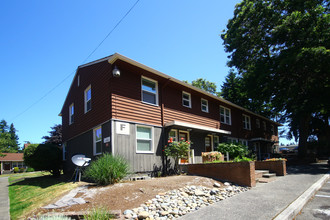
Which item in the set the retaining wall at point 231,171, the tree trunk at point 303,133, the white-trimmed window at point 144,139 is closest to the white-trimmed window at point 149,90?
the white-trimmed window at point 144,139

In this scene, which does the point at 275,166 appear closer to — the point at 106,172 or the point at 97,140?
the point at 106,172

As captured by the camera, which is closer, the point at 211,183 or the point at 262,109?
the point at 211,183

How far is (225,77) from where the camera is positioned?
110ft

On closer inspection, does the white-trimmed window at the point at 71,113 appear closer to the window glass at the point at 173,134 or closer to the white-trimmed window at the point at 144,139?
the white-trimmed window at the point at 144,139

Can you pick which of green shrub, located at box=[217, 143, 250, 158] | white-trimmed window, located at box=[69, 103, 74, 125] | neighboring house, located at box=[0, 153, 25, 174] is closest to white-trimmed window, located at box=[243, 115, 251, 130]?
green shrub, located at box=[217, 143, 250, 158]

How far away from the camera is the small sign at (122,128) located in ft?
32.4

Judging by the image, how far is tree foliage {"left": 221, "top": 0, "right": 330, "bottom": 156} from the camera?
52.8ft

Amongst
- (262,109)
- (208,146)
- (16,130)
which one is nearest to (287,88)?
(208,146)

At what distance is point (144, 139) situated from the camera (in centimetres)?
1097

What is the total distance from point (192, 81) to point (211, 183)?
1386 inches

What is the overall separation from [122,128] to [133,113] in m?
1.02

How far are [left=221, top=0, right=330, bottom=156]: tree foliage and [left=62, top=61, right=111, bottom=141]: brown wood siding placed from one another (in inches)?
509

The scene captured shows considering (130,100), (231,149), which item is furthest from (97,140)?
(231,149)

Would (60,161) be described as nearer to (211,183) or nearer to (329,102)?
(211,183)
